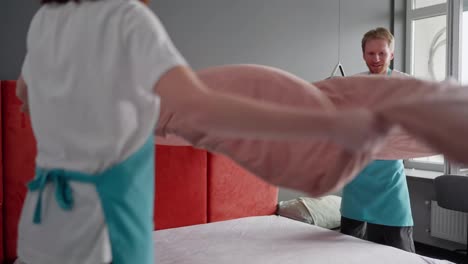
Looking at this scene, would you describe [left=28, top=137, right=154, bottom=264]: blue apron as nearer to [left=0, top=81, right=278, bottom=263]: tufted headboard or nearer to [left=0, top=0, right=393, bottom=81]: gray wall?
[left=0, top=81, right=278, bottom=263]: tufted headboard

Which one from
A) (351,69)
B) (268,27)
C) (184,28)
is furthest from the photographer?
(351,69)

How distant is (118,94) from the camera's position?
844mm

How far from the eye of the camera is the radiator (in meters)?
3.67

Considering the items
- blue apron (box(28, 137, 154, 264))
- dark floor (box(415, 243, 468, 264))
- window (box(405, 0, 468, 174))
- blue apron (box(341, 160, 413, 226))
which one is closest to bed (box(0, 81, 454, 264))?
blue apron (box(341, 160, 413, 226))

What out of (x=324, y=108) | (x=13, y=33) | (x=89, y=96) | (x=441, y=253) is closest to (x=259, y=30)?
(x=13, y=33)

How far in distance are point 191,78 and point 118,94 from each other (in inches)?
6.7

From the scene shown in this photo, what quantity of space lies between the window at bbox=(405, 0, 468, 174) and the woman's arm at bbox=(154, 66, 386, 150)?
11.2 ft

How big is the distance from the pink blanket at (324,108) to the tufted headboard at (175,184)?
108 cm

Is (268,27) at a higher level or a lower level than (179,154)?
higher

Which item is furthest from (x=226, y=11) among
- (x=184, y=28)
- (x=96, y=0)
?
(x=96, y=0)

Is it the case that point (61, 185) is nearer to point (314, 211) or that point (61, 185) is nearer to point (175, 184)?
point (175, 184)

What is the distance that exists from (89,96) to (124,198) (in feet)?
0.66

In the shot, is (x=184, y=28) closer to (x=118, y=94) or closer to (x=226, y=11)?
(x=226, y=11)

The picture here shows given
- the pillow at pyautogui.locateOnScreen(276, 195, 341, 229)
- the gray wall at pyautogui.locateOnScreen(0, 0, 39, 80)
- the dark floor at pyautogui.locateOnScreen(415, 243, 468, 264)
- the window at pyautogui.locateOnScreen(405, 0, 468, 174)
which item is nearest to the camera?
the gray wall at pyautogui.locateOnScreen(0, 0, 39, 80)
